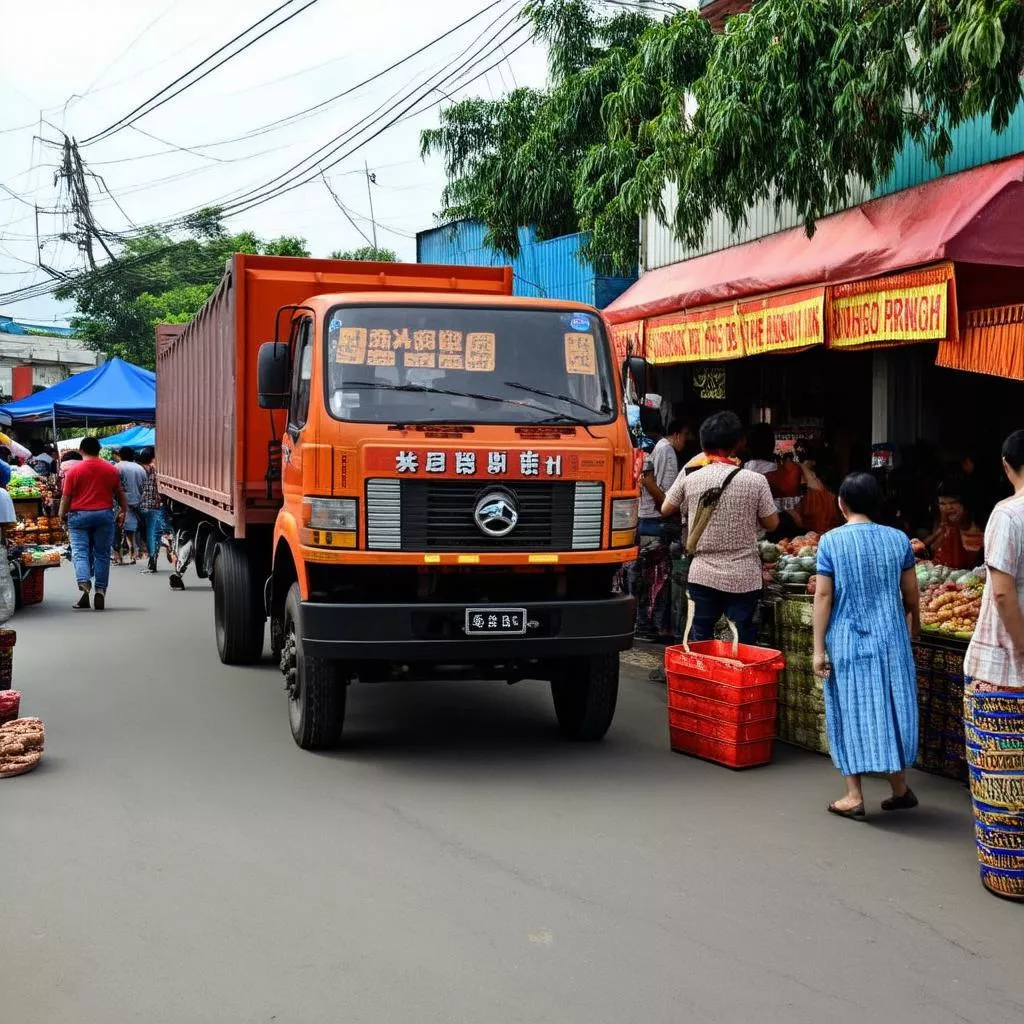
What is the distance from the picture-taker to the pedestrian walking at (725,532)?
7.44 m

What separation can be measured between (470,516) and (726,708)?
1.76 meters

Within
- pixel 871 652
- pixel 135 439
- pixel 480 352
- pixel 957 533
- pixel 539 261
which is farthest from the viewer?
pixel 135 439

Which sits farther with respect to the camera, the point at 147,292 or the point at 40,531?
the point at 147,292

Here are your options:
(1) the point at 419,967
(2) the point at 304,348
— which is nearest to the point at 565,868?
(1) the point at 419,967

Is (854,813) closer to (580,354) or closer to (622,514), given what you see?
(622,514)

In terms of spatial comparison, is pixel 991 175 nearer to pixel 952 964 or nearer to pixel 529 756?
pixel 529 756

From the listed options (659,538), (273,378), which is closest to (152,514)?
(659,538)

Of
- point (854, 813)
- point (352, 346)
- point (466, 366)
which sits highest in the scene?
point (352, 346)

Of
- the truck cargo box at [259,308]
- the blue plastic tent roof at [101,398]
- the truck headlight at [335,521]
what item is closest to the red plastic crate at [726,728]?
the truck headlight at [335,521]

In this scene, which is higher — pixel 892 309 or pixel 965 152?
pixel 965 152

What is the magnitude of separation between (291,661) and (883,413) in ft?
20.2

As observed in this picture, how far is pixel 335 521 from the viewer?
6648 mm

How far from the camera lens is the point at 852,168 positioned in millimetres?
9766

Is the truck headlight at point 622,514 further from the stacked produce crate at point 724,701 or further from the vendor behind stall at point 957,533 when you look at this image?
the vendor behind stall at point 957,533
